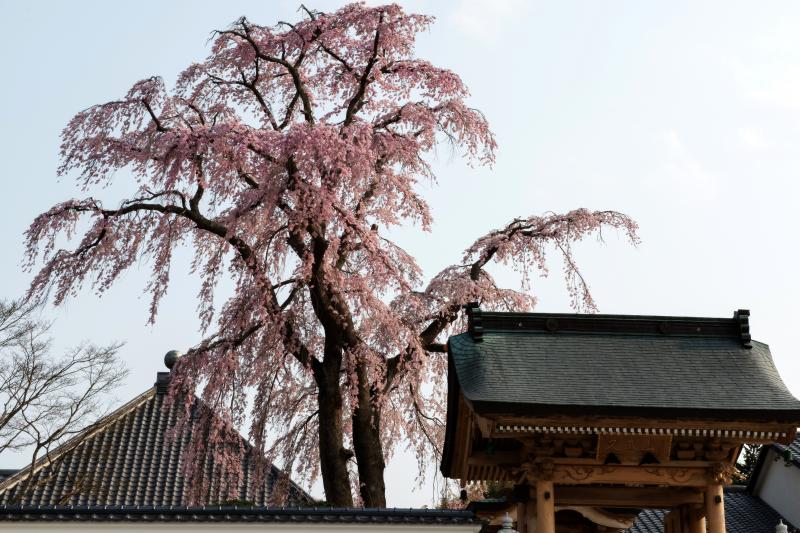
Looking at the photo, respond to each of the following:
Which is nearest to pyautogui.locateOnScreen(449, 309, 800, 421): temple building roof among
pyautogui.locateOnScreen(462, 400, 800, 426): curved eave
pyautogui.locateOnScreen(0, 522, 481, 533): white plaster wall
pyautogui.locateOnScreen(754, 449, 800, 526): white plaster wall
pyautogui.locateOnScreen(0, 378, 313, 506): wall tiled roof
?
pyautogui.locateOnScreen(462, 400, 800, 426): curved eave

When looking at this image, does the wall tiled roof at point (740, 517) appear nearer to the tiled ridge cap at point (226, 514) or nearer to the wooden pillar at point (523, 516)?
the wooden pillar at point (523, 516)

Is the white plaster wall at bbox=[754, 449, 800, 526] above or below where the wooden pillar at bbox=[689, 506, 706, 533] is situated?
above

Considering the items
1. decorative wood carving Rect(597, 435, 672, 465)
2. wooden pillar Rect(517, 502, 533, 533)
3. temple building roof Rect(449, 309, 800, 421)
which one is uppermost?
temple building roof Rect(449, 309, 800, 421)

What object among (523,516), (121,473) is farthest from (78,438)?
(523,516)

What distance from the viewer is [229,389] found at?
1442 cm

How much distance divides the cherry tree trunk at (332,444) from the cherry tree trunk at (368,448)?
0.22 metres

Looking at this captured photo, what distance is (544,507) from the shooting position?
35.7 ft

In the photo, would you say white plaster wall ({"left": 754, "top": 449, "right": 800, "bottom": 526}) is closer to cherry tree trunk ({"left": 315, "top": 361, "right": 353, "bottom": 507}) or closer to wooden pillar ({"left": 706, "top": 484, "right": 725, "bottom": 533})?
wooden pillar ({"left": 706, "top": 484, "right": 725, "bottom": 533})

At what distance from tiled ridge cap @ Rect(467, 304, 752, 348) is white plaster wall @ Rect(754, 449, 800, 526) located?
7.40 meters

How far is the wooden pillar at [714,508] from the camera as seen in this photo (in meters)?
11.2

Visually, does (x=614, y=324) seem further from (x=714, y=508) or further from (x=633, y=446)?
(x=714, y=508)

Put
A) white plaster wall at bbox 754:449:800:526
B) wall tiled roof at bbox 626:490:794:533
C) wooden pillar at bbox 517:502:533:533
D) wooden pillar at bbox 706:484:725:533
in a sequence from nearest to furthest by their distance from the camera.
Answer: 1. wooden pillar at bbox 706:484:725:533
2. wooden pillar at bbox 517:502:533:533
3. wall tiled roof at bbox 626:490:794:533
4. white plaster wall at bbox 754:449:800:526

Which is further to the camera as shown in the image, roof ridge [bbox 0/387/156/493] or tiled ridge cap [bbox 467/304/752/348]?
roof ridge [bbox 0/387/156/493]

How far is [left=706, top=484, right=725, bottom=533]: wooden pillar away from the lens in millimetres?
11229
